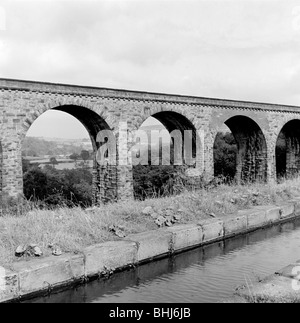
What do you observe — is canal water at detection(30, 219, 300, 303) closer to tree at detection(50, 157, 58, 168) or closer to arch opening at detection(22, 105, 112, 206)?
arch opening at detection(22, 105, 112, 206)

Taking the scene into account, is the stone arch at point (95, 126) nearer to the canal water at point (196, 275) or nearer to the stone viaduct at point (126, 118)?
the stone viaduct at point (126, 118)

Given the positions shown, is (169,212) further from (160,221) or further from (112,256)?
(112,256)

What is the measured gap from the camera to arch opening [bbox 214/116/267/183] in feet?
74.4

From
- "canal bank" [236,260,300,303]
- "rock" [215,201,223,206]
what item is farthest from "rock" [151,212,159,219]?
"canal bank" [236,260,300,303]

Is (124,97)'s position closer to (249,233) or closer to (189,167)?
(189,167)

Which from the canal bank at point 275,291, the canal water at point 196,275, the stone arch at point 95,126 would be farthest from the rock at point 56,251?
the stone arch at point 95,126

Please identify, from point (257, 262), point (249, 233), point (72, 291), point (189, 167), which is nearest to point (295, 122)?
point (189, 167)

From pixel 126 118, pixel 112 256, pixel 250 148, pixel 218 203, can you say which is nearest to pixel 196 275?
pixel 112 256

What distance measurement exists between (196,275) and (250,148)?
63.7 ft

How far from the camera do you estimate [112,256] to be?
4969mm

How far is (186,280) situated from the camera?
4.68 metres

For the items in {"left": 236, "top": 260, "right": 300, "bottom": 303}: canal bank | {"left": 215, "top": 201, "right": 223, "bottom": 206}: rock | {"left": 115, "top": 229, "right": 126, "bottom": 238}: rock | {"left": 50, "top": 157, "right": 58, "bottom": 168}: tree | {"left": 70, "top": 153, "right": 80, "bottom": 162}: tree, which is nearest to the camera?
{"left": 236, "top": 260, "right": 300, "bottom": 303}: canal bank

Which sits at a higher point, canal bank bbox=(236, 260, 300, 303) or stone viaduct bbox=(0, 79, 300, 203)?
stone viaduct bbox=(0, 79, 300, 203)

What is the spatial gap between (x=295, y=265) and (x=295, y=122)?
23140 millimetres
